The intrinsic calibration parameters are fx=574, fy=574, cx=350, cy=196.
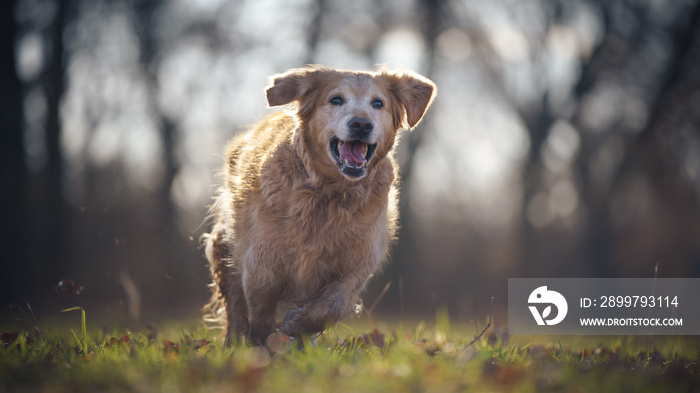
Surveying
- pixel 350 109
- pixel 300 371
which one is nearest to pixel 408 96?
pixel 350 109

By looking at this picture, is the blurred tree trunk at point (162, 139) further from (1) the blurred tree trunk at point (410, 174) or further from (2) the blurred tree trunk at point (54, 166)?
(1) the blurred tree trunk at point (410, 174)

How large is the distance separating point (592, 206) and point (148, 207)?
1131 cm

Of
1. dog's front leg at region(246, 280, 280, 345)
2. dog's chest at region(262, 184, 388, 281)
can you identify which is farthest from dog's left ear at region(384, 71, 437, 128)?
dog's front leg at region(246, 280, 280, 345)

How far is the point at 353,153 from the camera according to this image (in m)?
4.20

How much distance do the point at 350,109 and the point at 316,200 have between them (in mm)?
734

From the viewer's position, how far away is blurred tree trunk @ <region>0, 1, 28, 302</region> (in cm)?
1205

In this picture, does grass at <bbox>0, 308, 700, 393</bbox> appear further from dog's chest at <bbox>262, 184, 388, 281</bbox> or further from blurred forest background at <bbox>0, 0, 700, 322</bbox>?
blurred forest background at <bbox>0, 0, 700, 322</bbox>

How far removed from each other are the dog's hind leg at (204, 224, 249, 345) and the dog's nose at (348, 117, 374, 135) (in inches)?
56.6

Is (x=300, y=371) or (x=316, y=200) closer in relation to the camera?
(x=300, y=371)

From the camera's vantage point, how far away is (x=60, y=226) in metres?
13.1

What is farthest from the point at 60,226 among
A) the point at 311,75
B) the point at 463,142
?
the point at 311,75

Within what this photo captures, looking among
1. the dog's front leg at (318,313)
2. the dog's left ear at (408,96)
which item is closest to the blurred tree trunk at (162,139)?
the dog's left ear at (408,96)

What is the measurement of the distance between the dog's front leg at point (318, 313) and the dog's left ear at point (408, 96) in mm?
1544

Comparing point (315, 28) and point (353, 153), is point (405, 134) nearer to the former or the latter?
point (315, 28)
